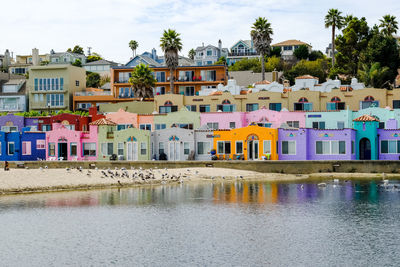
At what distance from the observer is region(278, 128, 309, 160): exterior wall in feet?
218

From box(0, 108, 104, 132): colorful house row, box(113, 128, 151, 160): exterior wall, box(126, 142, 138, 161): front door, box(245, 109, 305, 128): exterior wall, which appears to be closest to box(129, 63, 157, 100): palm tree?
box(0, 108, 104, 132): colorful house row


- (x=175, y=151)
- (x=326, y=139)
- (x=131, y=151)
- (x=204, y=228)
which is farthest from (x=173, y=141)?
(x=204, y=228)

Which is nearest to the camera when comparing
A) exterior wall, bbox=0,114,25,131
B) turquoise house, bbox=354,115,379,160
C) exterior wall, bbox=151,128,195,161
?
turquoise house, bbox=354,115,379,160

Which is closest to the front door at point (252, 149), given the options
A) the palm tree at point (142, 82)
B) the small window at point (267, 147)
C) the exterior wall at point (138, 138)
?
the small window at point (267, 147)

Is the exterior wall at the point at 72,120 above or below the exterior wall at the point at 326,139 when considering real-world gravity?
above

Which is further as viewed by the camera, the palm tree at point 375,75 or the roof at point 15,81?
the roof at point 15,81

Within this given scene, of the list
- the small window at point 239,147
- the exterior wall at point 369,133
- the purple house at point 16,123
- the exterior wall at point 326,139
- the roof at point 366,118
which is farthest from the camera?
the purple house at point 16,123

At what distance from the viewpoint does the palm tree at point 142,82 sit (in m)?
94.2

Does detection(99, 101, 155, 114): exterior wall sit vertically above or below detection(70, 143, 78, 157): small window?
above

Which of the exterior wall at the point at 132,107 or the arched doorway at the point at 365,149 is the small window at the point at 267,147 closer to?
the arched doorway at the point at 365,149

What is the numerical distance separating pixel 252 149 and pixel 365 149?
44.3ft

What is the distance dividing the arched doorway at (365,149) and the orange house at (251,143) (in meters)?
10.3

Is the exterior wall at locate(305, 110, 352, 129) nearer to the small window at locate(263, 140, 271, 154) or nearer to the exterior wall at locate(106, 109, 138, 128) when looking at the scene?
the small window at locate(263, 140, 271, 154)

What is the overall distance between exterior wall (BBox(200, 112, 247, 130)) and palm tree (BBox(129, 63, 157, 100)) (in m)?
22.0
